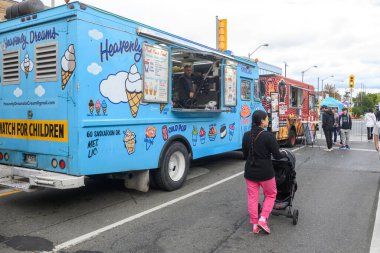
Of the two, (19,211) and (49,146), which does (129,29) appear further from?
(19,211)

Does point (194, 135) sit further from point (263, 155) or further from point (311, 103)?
point (311, 103)

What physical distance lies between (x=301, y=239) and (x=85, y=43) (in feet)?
13.1

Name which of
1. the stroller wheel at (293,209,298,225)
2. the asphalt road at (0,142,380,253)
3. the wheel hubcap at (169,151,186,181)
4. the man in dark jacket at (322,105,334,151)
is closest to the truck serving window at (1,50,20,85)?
the asphalt road at (0,142,380,253)

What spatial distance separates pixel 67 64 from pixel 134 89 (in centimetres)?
121

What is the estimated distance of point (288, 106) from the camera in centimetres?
1416

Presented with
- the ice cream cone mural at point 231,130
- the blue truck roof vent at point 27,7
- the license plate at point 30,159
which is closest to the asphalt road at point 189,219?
the license plate at point 30,159

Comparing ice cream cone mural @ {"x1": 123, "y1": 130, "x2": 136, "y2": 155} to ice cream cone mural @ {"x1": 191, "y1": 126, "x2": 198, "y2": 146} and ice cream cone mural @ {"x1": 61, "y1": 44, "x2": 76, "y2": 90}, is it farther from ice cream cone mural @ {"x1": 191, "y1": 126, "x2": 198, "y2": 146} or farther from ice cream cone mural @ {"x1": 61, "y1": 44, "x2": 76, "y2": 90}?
ice cream cone mural @ {"x1": 191, "y1": 126, "x2": 198, "y2": 146}

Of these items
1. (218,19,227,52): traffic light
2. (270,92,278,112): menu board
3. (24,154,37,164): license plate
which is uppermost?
(218,19,227,52): traffic light

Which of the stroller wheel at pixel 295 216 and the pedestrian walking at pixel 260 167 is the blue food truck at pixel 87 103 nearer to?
the pedestrian walking at pixel 260 167

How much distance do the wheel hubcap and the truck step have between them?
270 cm

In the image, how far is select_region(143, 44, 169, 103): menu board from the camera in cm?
632

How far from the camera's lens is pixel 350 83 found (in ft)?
90.5

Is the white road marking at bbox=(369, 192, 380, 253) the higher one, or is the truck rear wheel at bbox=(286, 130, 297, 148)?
the truck rear wheel at bbox=(286, 130, 297, 148)

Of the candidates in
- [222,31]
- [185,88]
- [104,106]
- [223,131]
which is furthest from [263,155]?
[222,31]
